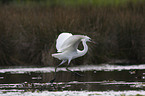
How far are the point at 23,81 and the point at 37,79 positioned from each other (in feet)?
1.63

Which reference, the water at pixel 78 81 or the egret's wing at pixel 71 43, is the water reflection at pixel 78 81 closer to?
the water at pixel 78 81

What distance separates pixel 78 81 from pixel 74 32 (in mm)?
4484

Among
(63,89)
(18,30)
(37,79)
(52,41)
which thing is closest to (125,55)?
(52,41)

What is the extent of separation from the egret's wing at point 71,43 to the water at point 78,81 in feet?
2.84

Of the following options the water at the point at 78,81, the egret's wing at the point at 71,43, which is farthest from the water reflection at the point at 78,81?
the egret's wing at the point at 71,43

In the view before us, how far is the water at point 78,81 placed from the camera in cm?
972

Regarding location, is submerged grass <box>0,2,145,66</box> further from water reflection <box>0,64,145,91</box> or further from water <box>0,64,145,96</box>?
water reflection <box>0,64,145,91</box>

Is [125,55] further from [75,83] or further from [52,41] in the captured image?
[75,83]

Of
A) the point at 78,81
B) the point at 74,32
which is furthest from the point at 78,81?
the point at 74,32

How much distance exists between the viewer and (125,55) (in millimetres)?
17188

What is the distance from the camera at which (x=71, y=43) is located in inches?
465

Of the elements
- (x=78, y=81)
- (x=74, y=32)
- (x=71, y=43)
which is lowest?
(x=78, y=81)

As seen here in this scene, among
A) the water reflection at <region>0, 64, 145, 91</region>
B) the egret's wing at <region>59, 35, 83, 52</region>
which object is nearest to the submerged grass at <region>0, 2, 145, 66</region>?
the water reflection at <region>0, 64, 145, 91</region>

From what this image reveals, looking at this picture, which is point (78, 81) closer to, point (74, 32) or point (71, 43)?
point (71, 43)
